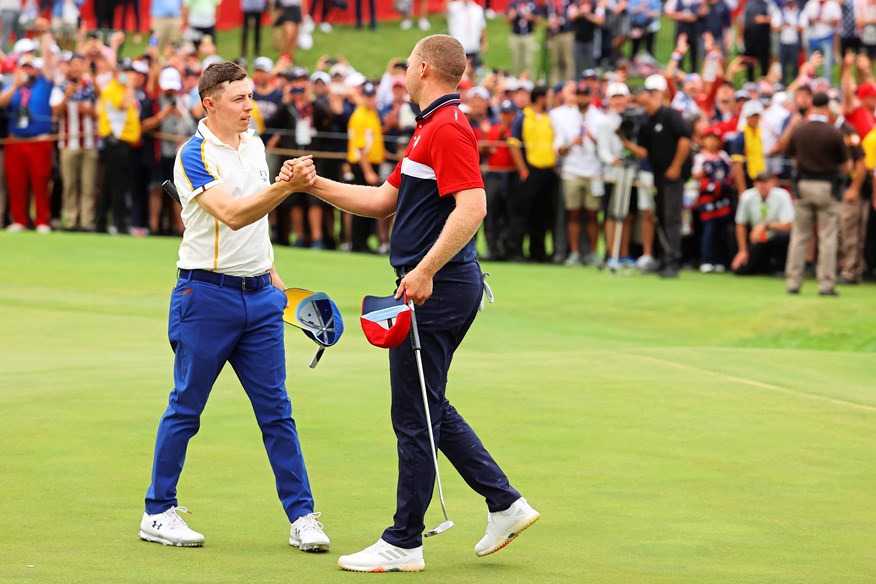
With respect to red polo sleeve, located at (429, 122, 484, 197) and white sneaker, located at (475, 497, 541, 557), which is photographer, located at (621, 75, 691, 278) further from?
red polo sleeve, located at (429, 122, 484, 197)

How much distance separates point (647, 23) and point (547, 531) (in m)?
24.5

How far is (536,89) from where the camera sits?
2038 centimetres

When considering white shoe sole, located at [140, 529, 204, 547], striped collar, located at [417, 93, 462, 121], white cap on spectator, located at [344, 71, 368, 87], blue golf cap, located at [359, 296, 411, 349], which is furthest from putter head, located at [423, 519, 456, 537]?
white cap on spectator, located at [344, 71, 368, 87]

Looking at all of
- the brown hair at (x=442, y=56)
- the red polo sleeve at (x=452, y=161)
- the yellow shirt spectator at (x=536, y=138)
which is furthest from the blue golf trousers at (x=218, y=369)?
the yellow shirt spectator at (x=536, y=138)

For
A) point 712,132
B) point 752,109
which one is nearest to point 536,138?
point 712,132

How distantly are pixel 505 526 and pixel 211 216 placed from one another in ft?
6.15

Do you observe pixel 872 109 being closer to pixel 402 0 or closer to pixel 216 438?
pixel 216 438

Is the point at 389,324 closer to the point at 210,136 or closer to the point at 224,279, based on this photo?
the point at 224,279

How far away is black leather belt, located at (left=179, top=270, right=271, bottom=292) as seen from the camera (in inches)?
253

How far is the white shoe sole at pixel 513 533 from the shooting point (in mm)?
6176

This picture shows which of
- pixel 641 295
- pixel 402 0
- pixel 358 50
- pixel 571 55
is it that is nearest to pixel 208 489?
pixel 641 295

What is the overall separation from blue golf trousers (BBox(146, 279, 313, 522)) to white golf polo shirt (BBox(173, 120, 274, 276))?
114 mm

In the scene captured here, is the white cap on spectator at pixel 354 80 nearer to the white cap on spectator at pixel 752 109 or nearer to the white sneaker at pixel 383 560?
the white cap on spectator at pixel 752 109

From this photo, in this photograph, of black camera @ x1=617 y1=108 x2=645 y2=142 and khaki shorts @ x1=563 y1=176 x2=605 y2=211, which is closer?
black camera @ x1=617 y1=108 x2=645 y2=142
